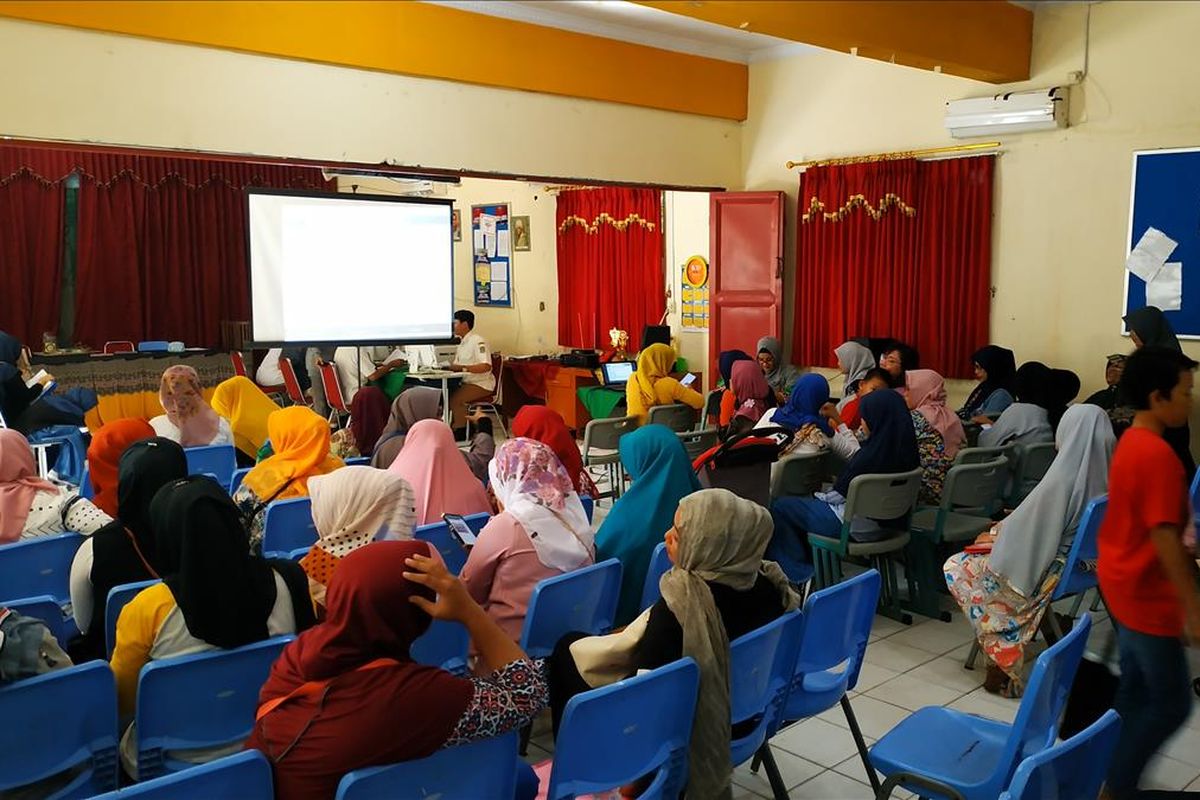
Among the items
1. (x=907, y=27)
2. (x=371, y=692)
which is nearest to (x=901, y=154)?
(x=907, y=27)

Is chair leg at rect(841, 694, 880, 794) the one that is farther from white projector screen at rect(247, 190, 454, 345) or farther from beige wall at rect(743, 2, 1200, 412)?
beige wall at rect(743, 2, 1200, 412)

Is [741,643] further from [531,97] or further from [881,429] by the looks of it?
[531,97]

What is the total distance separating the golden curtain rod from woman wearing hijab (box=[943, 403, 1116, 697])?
12.0 feet

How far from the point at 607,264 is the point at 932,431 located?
18.9ft

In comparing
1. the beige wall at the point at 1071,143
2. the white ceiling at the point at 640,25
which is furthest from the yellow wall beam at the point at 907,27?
the white ceiling at the point at 640,25

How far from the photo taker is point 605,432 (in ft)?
20.3

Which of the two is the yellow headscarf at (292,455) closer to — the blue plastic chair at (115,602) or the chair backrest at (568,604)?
the blue plastic chair at (115,602)

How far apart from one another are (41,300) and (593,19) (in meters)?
5.98

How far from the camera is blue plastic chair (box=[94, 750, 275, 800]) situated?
1.48 meters

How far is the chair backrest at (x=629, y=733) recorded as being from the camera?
1.90 m

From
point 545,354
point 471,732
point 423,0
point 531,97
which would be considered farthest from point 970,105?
point 471,732

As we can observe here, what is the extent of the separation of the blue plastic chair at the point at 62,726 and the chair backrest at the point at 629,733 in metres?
0.98

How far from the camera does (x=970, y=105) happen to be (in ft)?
21.5

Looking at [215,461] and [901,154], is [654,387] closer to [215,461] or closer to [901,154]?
[901,154]
